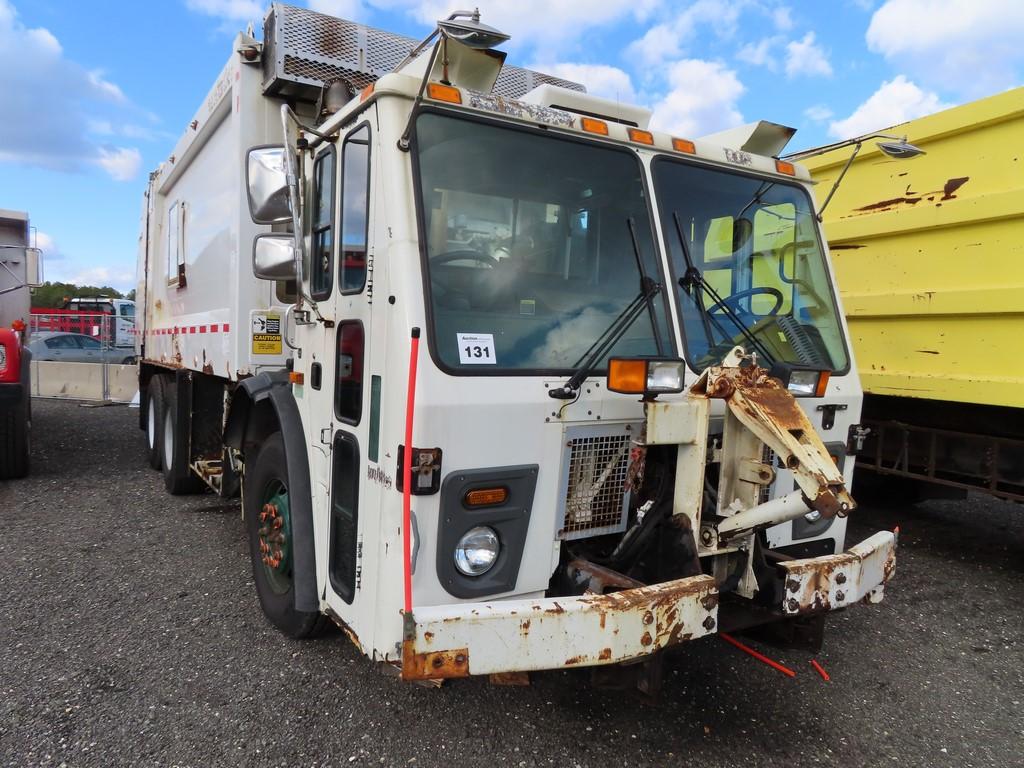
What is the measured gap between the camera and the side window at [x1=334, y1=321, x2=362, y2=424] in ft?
8.52

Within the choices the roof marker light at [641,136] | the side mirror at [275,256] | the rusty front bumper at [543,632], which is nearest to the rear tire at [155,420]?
the side mirror at [275,256]

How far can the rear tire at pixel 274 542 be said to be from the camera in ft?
10.6

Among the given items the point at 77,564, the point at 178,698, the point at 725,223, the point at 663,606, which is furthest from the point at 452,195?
the point at 77,564

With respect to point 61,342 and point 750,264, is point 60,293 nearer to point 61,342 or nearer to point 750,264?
point 61,342

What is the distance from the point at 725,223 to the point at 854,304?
8.45ft

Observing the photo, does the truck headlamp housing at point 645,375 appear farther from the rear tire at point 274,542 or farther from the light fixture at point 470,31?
the rear tire at point 274,542

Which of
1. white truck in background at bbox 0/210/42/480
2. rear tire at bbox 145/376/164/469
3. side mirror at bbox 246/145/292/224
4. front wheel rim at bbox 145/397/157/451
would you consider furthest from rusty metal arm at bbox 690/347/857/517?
white truck in background at bbox 0/210/42/480

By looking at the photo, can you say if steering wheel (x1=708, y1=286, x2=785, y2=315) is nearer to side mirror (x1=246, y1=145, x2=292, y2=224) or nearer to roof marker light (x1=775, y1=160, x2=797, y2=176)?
roof marker light (x1=775, y1=160, x2=797, y2=176)

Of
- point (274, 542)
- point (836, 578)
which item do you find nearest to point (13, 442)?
point (274, 542)

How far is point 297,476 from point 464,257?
122 cm

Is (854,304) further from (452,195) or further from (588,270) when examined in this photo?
(452,195)

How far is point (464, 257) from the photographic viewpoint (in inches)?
98.2

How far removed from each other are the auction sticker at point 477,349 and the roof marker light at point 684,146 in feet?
4.01

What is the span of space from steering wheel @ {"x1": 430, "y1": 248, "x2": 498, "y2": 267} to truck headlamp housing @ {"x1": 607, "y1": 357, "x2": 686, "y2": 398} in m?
0.56
